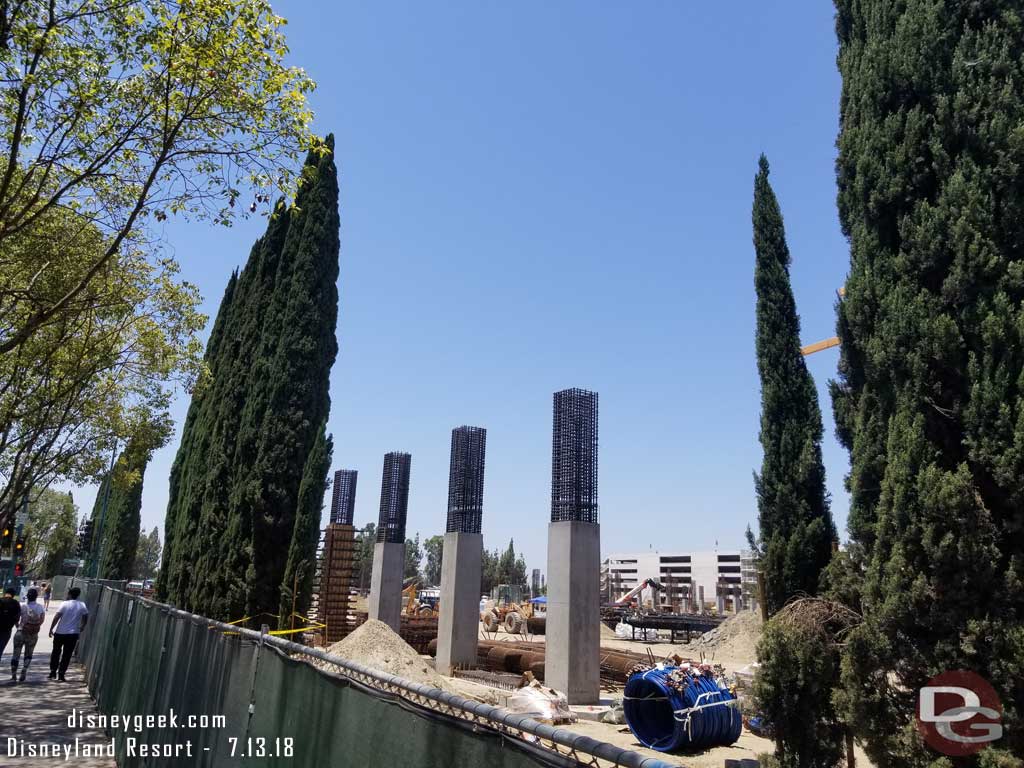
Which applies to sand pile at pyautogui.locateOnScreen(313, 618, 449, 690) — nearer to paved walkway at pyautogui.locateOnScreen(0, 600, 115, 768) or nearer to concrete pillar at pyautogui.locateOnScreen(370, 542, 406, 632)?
paved walkway at pyautogui.locateOnScreen(0, 600, 115, 768)

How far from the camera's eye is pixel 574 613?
16.2 m

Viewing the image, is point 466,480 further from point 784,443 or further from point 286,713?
point 286,713

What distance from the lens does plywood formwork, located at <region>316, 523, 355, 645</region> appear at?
886 inches

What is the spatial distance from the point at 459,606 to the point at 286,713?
60.6 ft

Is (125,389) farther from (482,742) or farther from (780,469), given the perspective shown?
(482,742)

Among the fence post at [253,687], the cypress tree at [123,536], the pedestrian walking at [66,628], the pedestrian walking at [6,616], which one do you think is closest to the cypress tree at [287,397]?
the pedestrian walking at [66,628]

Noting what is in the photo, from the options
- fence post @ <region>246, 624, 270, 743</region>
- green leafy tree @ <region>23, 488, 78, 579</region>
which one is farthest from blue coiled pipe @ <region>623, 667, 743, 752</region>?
green leafy tree @ <region>23, 488, 78, 579</region>

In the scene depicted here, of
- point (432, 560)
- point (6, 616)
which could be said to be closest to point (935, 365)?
point (6, 616)

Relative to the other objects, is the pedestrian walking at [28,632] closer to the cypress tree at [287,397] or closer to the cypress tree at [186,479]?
the cypress tree at [287,397]

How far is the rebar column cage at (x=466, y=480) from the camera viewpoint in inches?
910

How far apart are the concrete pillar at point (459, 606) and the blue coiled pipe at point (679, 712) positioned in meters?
9.74

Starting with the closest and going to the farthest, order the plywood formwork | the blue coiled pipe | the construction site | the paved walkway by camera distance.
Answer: the paved walkway
the blue coiled pipe
the construction site
the plywood formwork

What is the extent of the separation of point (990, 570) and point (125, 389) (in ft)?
66.0

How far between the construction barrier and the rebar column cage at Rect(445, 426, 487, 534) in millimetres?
14510
